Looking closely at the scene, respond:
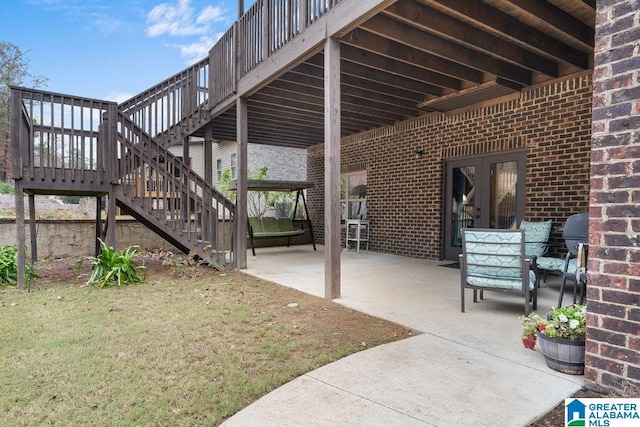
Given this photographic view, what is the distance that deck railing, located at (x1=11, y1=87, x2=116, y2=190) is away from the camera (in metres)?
4.79

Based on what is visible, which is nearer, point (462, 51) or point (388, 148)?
point (462, 51)

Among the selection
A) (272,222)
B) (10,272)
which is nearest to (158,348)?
(10,272)

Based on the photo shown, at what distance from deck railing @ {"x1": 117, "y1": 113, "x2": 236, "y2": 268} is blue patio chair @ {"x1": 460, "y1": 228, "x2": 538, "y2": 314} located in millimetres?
3558

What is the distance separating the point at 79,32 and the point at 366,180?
21.9 metres

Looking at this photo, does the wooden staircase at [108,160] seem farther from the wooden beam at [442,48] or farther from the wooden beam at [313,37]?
the wooden beam at [442,48]

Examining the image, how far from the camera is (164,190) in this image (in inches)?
230

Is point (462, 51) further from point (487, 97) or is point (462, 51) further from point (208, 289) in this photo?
point (208, 289)

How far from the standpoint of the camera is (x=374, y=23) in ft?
13.4

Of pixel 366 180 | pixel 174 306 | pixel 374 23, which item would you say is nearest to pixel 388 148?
pixel 366 180

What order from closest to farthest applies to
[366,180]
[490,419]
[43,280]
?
[490,419] → [43,280] → [366,180]

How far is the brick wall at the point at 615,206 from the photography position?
192 centimetres

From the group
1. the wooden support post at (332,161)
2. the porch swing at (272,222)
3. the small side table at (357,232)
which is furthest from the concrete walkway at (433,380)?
the porch swing at (272,222)

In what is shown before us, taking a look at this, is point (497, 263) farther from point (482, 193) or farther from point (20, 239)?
point (20, 239)

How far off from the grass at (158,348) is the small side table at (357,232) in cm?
440
